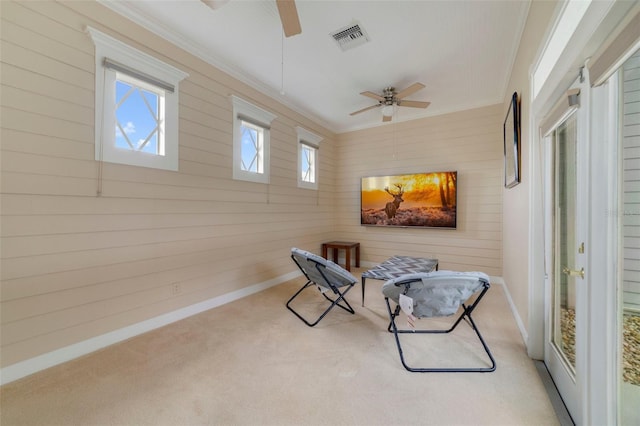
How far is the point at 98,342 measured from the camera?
6.86 feet

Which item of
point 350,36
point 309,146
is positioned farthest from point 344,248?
point 350,36

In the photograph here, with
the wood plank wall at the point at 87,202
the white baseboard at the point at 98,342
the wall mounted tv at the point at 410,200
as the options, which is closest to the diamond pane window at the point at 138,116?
the wood plank wall at the point at 87,202

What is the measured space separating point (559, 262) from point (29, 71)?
157 inches

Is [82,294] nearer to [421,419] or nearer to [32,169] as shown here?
[32,169]

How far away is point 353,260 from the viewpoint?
5195mm

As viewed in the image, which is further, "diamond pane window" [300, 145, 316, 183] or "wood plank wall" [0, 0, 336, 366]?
"diamond pane window" [300, 145, 316, 183]

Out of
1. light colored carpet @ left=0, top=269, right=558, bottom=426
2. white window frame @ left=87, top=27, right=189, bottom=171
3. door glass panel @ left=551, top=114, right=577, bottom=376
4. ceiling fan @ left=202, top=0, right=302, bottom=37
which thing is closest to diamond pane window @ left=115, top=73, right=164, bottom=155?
white window frame @ left=87, top=27, right=189, bottom=171

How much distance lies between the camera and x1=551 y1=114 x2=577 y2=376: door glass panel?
4.88 ft

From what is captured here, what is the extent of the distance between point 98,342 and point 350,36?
370 cm

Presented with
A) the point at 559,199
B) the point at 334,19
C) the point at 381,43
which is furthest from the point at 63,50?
the point at 559,199

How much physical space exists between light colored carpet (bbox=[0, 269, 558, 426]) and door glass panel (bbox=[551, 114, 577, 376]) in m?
0.36

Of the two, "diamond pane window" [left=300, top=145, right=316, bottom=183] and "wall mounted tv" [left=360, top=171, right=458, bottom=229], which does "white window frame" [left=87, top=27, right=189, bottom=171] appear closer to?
"diamond pane window" [left=300, top=145, right=316, bottom=183]

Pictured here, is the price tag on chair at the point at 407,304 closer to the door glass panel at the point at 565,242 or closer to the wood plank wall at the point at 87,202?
the door glass panel at the point at 565,242

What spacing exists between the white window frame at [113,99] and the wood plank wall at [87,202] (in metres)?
0.06
